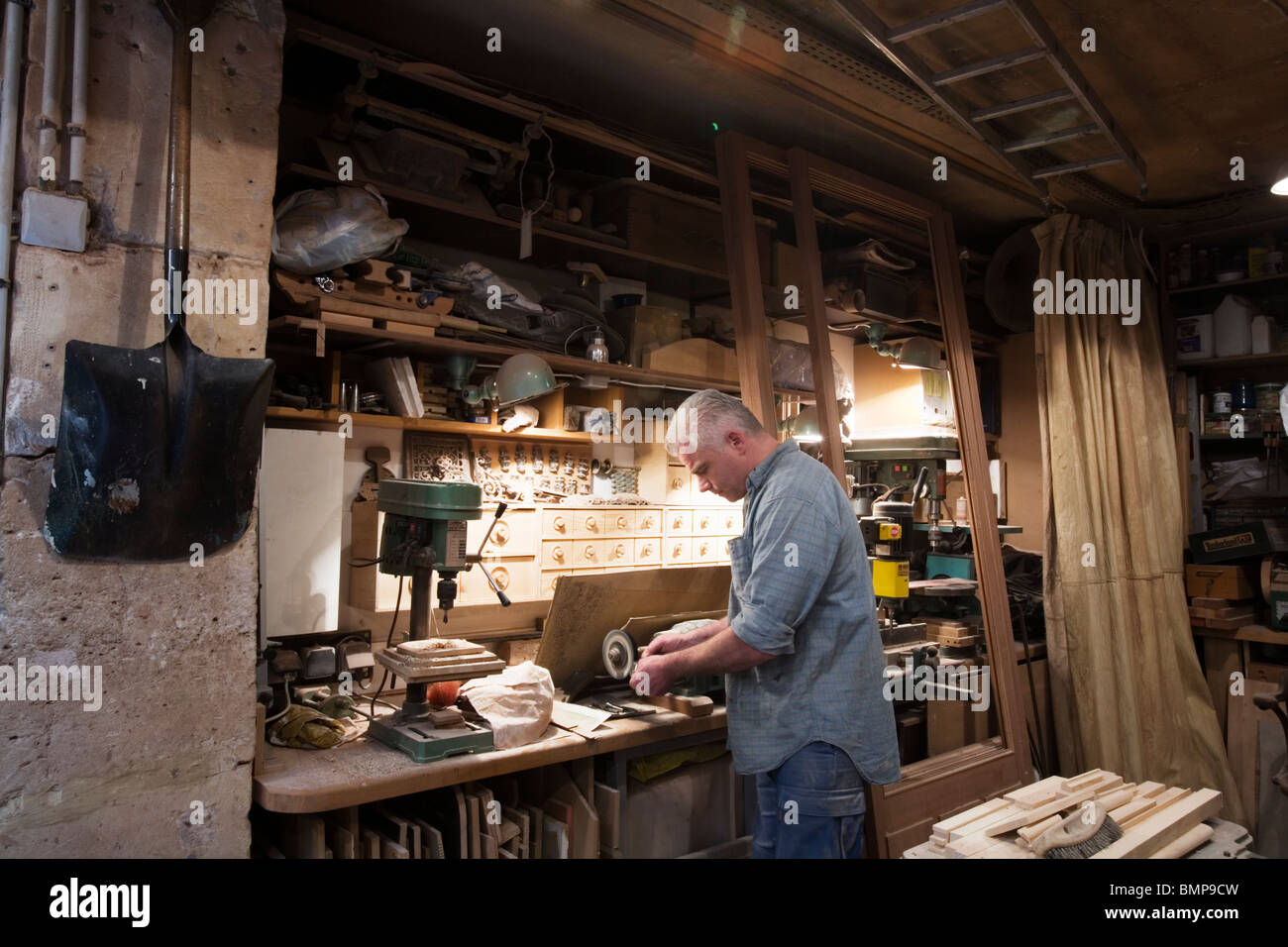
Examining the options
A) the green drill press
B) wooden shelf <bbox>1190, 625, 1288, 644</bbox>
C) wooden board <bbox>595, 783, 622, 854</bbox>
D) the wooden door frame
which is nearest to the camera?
the green drill press

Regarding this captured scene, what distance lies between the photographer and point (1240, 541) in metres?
4.00

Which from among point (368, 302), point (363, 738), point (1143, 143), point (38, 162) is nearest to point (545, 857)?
point (363, 738)

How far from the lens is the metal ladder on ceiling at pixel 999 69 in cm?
233

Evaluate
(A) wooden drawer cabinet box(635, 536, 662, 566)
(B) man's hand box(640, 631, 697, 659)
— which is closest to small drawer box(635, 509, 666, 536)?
(A) wooden drawer cabinet box(635, 536, 662, 566)

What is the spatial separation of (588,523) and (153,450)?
175cm

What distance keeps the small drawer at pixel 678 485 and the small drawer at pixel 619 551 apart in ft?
1.51

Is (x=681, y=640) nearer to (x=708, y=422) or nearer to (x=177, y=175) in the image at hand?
(x=708, y=422)

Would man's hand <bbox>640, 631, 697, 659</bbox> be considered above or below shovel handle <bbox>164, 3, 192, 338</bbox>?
below

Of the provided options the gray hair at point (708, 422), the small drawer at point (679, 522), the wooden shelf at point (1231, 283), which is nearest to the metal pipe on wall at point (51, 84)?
the gray hair at point (708, 422)

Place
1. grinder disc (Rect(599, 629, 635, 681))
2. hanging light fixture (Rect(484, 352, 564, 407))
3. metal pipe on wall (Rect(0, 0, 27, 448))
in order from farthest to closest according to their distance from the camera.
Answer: hanging light fixture (Rect(484, 352, 564, 407)), grinder disc (Rect(599, 629, 635, 681)), metal pipe on wall (Rect(0, 0, 27, 448))

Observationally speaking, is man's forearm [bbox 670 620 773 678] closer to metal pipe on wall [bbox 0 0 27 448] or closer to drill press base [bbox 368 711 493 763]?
drill press base [bbox 368 711 493 763]

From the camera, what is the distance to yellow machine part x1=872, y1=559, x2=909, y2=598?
10.7 feet

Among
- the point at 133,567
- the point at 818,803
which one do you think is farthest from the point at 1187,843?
the point at 133,567

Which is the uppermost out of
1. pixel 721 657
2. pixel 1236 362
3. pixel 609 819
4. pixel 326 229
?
pixel 326 229
